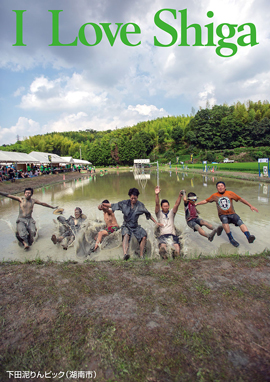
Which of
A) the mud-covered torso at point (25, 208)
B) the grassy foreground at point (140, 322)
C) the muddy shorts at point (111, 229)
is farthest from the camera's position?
the mud-covered torso at point (25, 208)

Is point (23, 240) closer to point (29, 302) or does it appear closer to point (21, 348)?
point (29, 302)

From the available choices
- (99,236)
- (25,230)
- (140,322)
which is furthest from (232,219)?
(25,230)

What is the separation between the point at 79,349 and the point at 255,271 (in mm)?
3017

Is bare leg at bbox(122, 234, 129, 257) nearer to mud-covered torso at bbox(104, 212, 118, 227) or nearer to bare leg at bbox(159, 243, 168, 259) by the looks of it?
bare leg at bbox(159, 243, 168, 259)

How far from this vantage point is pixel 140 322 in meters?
2.56

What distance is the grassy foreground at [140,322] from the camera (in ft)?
6.69

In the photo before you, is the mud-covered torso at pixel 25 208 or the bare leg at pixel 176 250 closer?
the bare leg at pixel 176 250

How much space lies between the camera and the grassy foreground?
6.69ft

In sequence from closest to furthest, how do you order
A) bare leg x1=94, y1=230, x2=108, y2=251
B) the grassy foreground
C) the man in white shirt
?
the grassy foreground, the man in white shirt, bare leg x1=94, y1=230, x2=108, y2=251

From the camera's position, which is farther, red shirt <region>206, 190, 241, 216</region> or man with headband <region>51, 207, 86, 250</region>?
man with headband <region>51, 207, 86, 250</region>

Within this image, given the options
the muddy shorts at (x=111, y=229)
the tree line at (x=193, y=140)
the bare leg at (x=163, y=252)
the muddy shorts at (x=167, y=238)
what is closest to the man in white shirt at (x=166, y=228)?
the muddy shorts at (x=167, y=238)

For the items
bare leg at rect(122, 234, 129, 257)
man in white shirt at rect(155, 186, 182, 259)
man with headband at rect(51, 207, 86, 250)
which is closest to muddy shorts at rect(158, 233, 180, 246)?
man in white shirt at rect(155, 186, 182, 259)

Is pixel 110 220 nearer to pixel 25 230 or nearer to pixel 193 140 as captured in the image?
pixel 25 230

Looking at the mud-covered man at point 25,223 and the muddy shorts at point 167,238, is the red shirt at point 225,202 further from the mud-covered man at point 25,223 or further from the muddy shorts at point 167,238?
the mud-covered man at point 25,223
